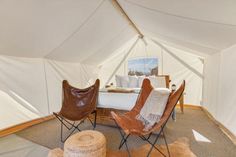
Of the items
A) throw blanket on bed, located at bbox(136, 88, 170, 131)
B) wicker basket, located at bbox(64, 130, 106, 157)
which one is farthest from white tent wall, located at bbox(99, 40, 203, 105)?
wicker basket, located at bbox(64, 130, 106, 157)

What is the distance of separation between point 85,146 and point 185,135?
6.00 feet

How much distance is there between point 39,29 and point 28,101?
1634mm

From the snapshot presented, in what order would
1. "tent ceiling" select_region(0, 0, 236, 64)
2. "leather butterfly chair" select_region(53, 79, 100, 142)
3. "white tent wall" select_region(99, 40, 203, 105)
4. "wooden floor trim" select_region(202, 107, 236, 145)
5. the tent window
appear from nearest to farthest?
1. "tent ceiling" select_region(0, 0, 236, 64)
2. "wooden floor trim" select_region(202, 107, 236, 145)
3. "leather butterfly chair" select_region(53, 79, 100, 142)
4. "white tent wall" select_region(99, 40, 203, 105)
5. the tent window

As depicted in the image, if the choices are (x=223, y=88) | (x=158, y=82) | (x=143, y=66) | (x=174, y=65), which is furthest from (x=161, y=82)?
(x=223, y=88)

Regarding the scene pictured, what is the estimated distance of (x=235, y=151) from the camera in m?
2.03

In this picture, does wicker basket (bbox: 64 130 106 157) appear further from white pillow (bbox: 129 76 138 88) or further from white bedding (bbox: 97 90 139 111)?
white pillow (bbox: 129 76 138 88)

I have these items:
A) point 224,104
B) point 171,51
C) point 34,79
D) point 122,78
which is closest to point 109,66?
point 122,78

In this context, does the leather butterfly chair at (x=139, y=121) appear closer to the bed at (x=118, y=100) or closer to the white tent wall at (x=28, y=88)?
the bed at (x=118, y=100)

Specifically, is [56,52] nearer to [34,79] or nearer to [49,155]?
[34,79]

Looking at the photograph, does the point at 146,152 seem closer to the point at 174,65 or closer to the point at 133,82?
the point at 133,82

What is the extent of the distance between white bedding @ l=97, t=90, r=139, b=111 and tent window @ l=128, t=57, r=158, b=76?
8.54 ft

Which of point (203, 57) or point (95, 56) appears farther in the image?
point (95, 56)

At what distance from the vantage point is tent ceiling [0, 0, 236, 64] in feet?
5.86

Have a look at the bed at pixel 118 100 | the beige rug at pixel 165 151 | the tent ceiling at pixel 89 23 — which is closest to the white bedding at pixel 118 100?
the bed at pixel 118 100
